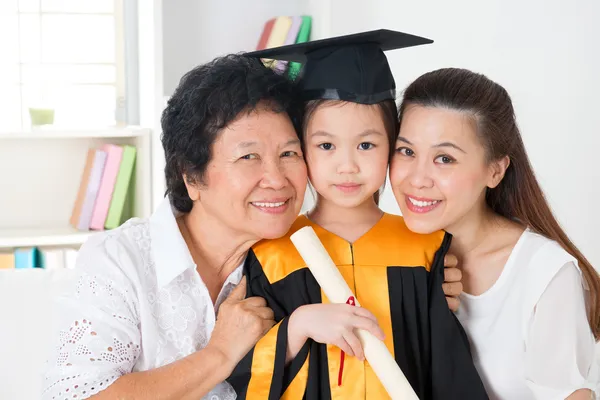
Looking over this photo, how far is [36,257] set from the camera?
11.6ft

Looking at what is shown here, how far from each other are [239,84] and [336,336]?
1.78ft

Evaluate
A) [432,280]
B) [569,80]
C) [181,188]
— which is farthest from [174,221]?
[569,80]

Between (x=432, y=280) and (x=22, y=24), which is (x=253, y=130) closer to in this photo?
(x=432, y=280)

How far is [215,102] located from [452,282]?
0.61m

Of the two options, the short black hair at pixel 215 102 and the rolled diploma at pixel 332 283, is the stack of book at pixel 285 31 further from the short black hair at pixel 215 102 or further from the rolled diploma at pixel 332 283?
the rolled diploma at pixel 332 283

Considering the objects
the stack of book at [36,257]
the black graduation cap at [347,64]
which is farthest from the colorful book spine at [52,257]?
the black graduation cap at [347,64]

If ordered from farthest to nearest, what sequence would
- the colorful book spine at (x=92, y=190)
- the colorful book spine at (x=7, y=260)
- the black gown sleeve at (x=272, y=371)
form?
the colorful book spine at (x=92, y=190) → the colorful book spine at (x=7, y=260) → the black gown sleeve at (x=272, y=371)

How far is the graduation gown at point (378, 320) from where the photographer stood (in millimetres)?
1637

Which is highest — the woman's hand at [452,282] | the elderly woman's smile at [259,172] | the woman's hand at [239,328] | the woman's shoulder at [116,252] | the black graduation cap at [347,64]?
the black graduation cap at [347,64]

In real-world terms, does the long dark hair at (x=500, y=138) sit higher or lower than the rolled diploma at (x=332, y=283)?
higher

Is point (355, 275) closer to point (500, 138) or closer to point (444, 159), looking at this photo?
point (444, 159)

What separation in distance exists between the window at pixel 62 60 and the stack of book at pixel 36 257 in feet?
2.34

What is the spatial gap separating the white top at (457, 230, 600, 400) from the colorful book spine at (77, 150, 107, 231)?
2.19 m

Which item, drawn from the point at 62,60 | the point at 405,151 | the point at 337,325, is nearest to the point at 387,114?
the point at 405,151
